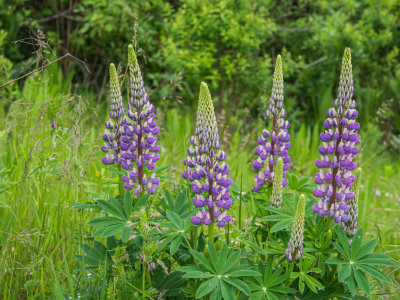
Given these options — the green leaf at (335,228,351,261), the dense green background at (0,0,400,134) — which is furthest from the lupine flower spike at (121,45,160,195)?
the dense green background at (0,0,400,134)

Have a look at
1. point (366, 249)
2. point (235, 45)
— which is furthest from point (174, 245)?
point (235, 45)

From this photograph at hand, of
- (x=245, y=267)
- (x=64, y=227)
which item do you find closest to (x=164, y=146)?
(x=64, y=227)

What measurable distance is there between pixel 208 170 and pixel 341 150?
60 cm

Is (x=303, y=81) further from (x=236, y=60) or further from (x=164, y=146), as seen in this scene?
(x=164, y=146)

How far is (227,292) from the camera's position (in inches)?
73.5

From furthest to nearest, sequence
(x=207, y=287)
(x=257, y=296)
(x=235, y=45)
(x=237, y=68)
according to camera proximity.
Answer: (x=237, y=68), (x=235, y=45), (x=257, y=296), (x=207, y=287)

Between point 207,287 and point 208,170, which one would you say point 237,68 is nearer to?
point 208,170

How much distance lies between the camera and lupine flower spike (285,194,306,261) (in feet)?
6.25

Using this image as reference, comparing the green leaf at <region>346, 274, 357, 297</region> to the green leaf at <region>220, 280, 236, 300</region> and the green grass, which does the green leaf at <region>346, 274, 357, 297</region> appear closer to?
the green leaf at <region>220, 280, 236, 300</region>

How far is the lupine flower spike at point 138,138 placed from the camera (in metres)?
2.22

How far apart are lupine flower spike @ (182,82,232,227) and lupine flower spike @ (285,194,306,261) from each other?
274 millimetres

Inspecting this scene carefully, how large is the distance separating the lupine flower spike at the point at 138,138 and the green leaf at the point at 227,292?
0.61 meters

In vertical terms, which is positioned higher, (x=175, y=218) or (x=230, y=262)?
(x=175, y=218)

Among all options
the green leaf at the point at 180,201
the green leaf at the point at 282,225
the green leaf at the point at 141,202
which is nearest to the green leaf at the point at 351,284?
the green leaf at the point at 282,225
